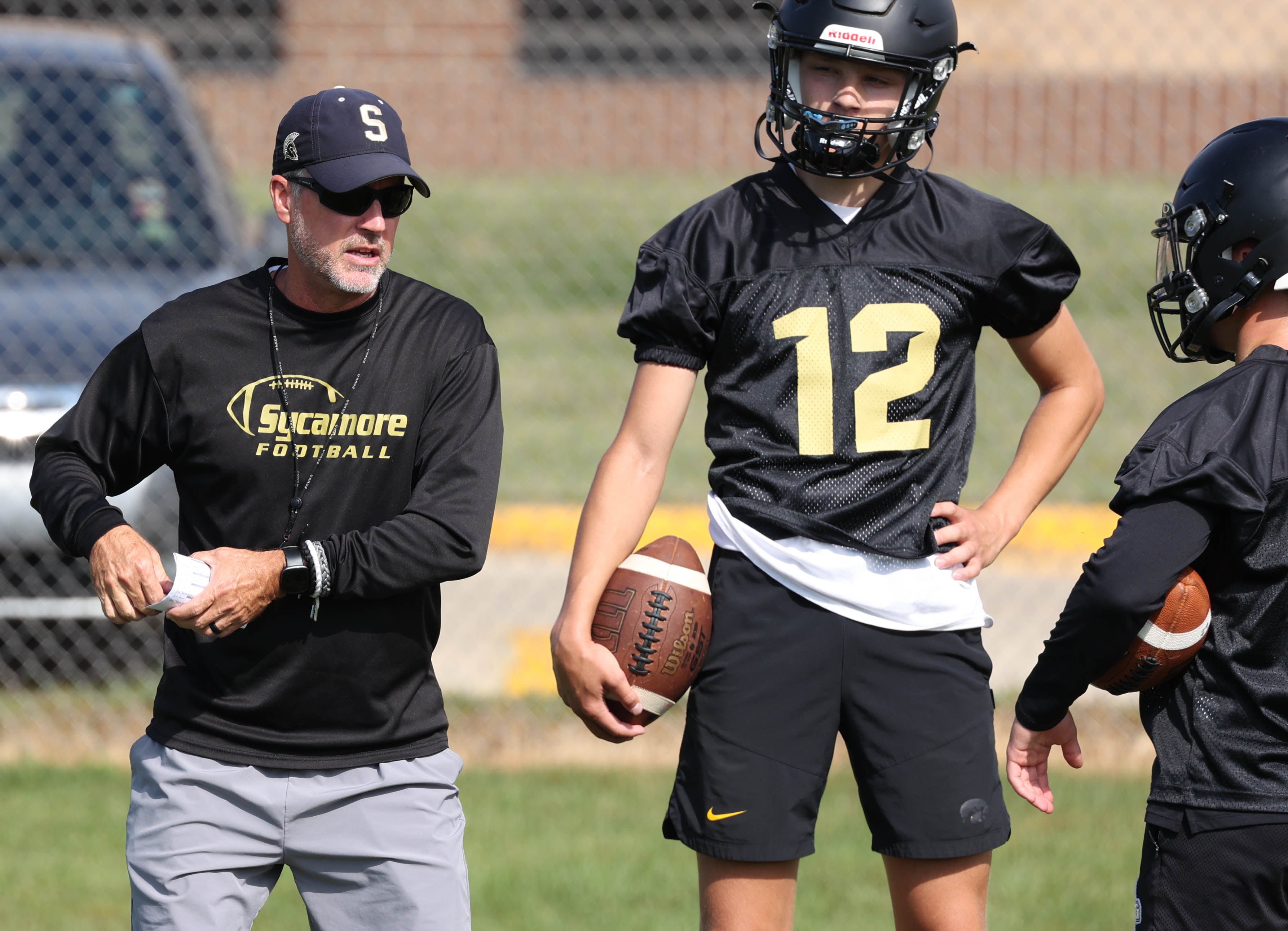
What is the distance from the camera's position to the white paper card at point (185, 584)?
111 inches

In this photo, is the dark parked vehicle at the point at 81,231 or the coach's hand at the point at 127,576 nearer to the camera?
the coach's hand at the point at 127,576

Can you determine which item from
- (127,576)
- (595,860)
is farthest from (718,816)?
(595,860)

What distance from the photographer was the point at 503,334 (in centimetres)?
1259

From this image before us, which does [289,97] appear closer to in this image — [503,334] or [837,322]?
[503,334]

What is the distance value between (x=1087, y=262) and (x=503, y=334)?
5.17 m

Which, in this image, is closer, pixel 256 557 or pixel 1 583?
pixel 256 557

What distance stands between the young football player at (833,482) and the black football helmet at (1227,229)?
12.4 inches

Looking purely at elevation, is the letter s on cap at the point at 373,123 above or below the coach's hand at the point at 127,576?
above

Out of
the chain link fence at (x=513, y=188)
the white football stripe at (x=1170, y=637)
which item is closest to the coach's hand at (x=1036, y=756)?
the white football stripe at (x=1170, y=637)

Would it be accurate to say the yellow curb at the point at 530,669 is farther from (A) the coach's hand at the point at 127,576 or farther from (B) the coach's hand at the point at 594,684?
(A) the coach's hand at the point at 127,576

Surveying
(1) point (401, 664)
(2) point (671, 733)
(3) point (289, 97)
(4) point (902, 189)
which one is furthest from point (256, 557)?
(3) point (289, 97)

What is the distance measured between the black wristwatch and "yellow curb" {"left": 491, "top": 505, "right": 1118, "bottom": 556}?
168 inches

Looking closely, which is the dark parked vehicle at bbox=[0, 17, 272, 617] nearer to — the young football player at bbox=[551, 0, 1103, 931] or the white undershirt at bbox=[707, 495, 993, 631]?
the young football player at bbox=[551, 0, 1103, 931]

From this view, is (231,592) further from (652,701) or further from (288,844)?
(652,701)
